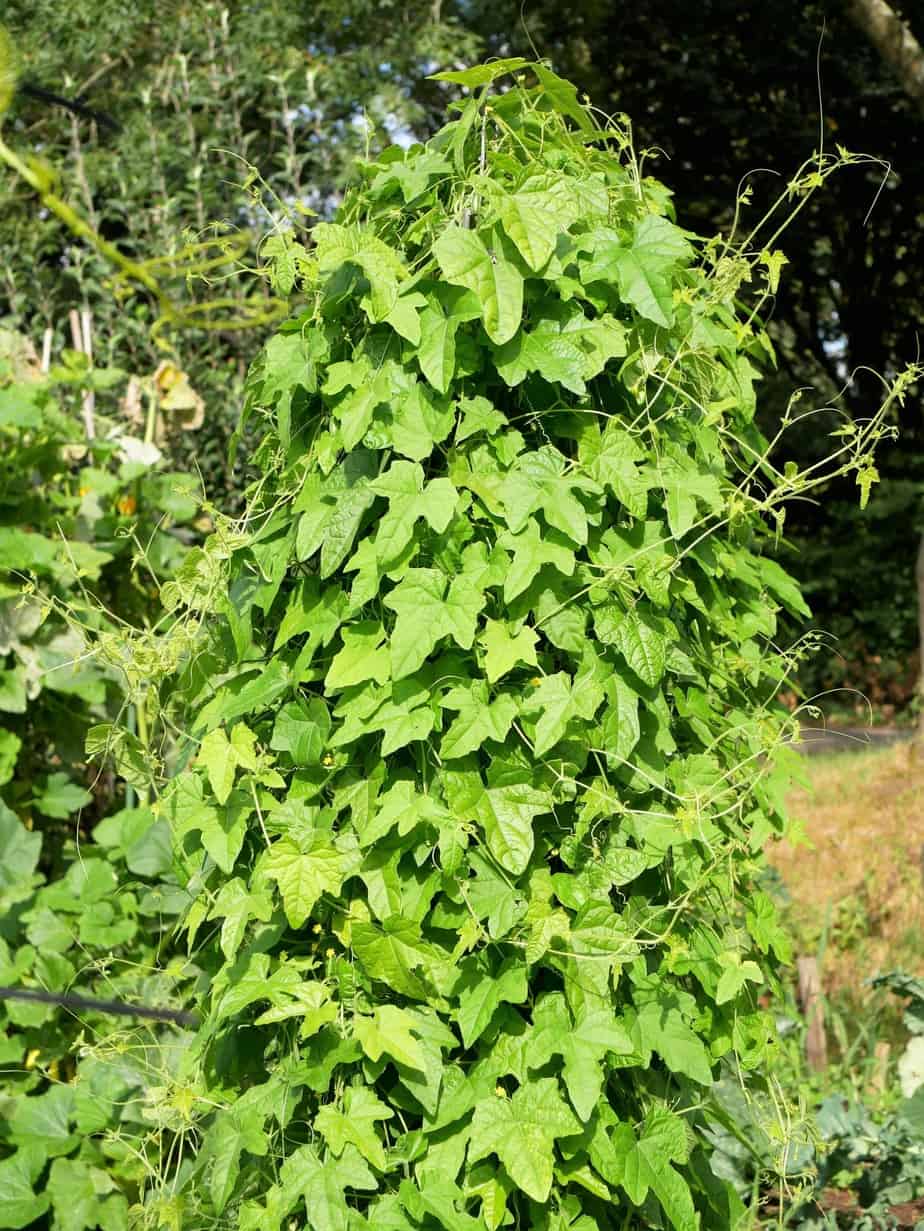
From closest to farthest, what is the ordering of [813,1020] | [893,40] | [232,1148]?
[232,1148]
[813,1020]
[893,40]

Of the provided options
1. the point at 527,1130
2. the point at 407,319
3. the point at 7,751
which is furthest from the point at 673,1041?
the point at 7,751

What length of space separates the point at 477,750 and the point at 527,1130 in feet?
1.36

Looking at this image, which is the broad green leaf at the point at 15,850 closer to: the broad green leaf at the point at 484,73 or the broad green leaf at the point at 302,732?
the broad green leaf at the point at 302,732

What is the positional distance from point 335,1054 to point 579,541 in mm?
637

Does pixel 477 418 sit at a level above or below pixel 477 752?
above

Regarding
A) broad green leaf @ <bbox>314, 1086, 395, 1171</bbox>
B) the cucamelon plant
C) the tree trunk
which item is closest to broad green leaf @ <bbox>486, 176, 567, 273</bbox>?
the cucamelon plant

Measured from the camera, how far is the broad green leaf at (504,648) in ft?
4.52

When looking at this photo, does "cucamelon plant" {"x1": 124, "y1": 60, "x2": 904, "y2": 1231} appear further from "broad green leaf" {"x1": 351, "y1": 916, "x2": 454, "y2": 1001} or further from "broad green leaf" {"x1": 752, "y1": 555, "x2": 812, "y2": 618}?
"broad green leaf" {"x1": 752, "y1": 555, "x2": 812, "y2": 618}

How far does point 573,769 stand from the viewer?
56.6 inches

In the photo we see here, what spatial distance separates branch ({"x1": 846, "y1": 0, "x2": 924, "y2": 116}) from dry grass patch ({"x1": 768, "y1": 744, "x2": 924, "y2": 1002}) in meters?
3.19

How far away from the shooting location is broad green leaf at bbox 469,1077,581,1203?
4.38 ft

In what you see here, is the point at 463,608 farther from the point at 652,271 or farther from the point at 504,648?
the point at 652,271

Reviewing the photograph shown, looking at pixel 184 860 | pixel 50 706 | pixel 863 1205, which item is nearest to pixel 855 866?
pixel 863 1205

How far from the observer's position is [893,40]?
5.92m
